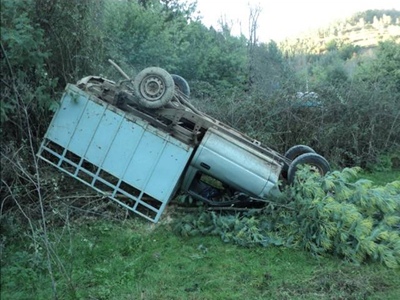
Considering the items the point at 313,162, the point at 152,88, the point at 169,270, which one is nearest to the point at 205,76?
the point at 313,162

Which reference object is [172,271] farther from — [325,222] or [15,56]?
[15,56]

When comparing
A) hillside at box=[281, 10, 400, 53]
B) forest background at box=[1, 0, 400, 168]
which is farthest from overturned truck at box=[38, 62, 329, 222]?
hillside at box=[281, 10, 400, 53]

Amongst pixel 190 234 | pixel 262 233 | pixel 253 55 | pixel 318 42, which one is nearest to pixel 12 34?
pixel 190 234

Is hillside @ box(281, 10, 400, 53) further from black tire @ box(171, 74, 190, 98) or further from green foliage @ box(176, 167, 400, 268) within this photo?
green foliage @ box(176, 167, 400, 268)

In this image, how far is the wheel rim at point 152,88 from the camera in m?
7.25

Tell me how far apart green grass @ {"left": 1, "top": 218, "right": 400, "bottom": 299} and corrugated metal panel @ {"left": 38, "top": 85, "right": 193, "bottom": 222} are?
699mm

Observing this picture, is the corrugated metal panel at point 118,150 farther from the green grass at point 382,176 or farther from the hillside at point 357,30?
the hillside at point 357,30

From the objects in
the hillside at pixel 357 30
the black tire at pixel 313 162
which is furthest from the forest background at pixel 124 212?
the hillside at pixel 357 30

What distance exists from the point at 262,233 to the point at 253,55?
56.2 ft

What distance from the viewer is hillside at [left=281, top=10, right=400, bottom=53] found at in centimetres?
4000

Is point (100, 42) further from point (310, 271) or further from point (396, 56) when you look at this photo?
point (396, 56)

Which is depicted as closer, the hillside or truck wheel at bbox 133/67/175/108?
truck wheel at bbox 133/67/175/108

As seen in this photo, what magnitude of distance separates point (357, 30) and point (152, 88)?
45.8 metres

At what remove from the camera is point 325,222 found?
625cm
